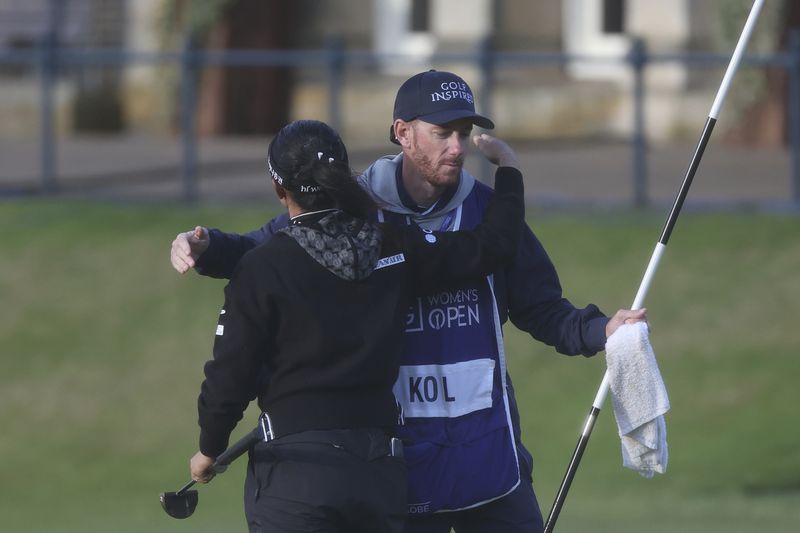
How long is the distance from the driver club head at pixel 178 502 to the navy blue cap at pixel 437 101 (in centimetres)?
121

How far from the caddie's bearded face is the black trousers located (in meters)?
0.73

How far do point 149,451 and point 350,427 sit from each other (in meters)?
6.91

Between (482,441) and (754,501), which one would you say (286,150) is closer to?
(482,441)

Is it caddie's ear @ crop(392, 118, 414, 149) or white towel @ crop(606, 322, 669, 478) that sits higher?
caddie's ear @ crop(392, 118, 414, 149)

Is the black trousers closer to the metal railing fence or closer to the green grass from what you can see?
the green grass

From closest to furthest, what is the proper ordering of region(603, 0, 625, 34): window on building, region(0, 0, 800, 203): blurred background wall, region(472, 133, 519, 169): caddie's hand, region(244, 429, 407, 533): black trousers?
region(244, 429, 407, 533): black trousers, region(472, 133, 519, 169): caddie's hand, region(0, 0, 800, 203): blurred background wall, region(603, 0, 625, 34): window on building

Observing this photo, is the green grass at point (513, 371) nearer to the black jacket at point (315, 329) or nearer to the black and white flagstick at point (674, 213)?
the black and white flagstick at point (674, 213)

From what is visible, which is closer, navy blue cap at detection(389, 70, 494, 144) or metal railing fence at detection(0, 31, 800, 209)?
navy blue cap at detection(389, 70, 494, 144)

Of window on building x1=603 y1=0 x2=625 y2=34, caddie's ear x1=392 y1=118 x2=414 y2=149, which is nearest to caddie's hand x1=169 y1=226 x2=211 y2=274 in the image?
caddie's ear x1=392 y1=118 x2=414 y2=149

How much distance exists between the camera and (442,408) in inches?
179

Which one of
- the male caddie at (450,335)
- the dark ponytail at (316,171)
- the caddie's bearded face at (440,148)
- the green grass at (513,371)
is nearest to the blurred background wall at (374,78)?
the green grass at (513,371)

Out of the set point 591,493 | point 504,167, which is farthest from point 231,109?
point 504,167

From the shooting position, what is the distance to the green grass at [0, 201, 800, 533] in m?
10.0

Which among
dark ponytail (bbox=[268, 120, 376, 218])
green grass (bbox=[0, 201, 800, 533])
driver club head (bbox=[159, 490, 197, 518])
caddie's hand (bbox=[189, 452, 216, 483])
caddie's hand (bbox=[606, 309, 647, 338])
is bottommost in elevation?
green grass (bbox=[0, 201, 800, 533])
